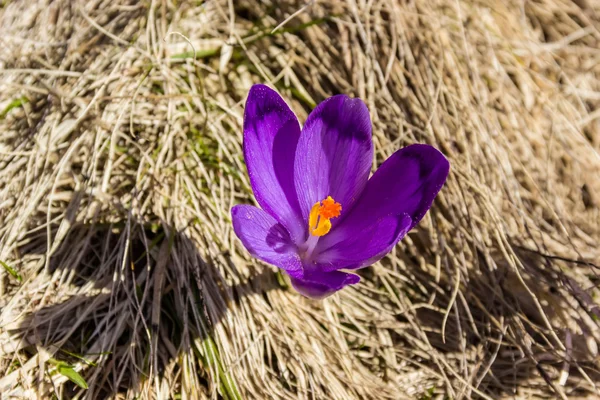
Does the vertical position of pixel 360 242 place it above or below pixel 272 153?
below

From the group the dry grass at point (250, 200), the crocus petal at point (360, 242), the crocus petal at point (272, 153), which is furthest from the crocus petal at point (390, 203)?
the dry grass at point (250, 200)

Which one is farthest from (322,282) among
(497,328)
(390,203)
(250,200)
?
(497,328)

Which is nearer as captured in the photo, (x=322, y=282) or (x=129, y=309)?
(x=322, y=282)

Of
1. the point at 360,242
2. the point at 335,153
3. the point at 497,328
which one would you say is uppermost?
the point at 335,153

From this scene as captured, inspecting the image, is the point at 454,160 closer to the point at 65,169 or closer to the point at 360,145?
the point at 360,145

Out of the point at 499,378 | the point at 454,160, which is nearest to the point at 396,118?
the point at 454,160

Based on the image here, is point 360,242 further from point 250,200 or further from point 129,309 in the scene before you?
point 129,309

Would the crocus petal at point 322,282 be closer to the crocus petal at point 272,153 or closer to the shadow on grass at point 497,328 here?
the crocus petal at point 272,153
